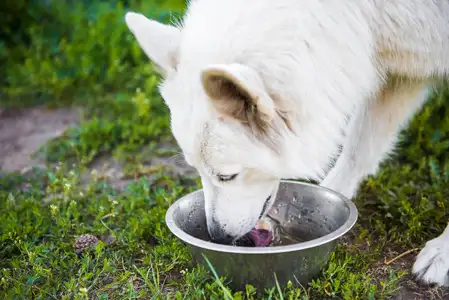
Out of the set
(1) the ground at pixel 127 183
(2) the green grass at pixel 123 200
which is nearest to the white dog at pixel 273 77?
(1) the ground at pixel 127 183

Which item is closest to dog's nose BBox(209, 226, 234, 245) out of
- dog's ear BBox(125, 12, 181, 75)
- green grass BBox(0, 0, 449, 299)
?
green grass BBox(0, 0, 449, 299)

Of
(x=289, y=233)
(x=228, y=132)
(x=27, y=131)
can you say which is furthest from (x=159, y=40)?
(x=27, y=131)

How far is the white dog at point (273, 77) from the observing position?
2.35 m

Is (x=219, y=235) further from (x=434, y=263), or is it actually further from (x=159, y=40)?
(x=434, y=263)

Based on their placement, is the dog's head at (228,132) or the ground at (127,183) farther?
the ground at (127,183)

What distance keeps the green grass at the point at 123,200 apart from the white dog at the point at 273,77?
341mm

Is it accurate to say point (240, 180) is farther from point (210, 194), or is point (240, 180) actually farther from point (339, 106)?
point (339, 106)

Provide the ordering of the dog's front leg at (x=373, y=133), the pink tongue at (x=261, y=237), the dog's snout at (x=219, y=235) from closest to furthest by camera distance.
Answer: the dog's snout at (x=219, y=235) → the pink tongue at (x=261, y=237) → the dog's front leg at (x=373, y=133)

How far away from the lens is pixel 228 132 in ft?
7.90

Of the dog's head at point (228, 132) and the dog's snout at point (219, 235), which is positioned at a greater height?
the dog's head at point (228, 132)

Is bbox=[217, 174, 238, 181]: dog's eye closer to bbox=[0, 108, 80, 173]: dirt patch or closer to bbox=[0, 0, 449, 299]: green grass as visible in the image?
bbox=[0, 0, 449, 299]: green grass

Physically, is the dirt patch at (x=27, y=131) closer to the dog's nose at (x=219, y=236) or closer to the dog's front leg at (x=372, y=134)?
the dog's nose at (x=219, y=236)

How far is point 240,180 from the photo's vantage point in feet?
8.64

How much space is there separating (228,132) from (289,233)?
3.22 ft
